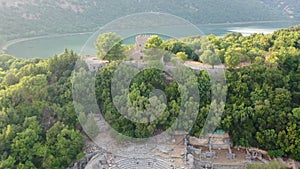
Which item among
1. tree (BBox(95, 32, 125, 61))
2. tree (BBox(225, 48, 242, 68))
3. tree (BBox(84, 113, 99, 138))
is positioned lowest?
tree (BBox(84, 113, 99, 138))

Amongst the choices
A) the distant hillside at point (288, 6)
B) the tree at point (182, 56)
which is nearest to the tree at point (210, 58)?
the tree at point (182, 56)

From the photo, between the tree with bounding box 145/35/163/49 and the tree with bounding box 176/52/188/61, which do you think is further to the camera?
the tree with bounding box 145/35/163/49

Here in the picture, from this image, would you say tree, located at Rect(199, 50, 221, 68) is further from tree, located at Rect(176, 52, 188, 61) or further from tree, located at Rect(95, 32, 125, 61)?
tree, located at Rect(95, 32, 125, 61)

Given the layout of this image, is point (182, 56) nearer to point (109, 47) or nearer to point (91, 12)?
point (109, 47)

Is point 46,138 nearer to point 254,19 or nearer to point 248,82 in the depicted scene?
point 248,82

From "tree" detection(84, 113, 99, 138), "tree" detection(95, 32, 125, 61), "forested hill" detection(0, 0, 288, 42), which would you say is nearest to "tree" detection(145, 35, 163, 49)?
"tree" detection(95, 32, 125, 61)

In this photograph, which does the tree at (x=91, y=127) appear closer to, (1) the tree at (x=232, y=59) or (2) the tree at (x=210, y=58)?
(2) the tree at (x=210, y=58)
